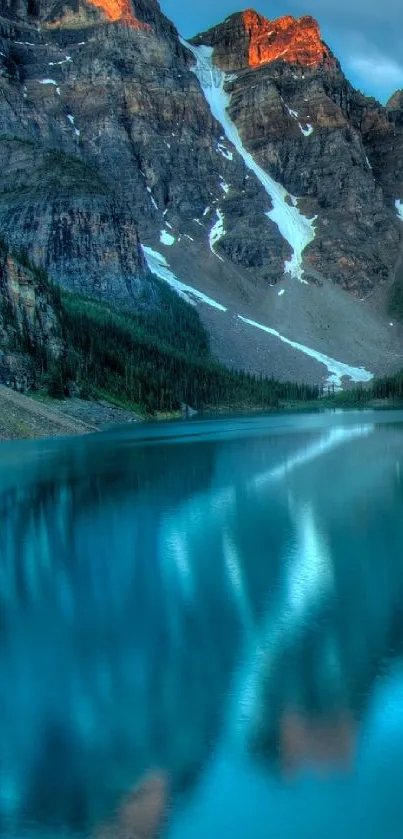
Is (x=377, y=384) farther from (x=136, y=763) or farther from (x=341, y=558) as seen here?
(x=136, y=763)

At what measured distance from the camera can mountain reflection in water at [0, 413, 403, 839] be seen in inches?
317

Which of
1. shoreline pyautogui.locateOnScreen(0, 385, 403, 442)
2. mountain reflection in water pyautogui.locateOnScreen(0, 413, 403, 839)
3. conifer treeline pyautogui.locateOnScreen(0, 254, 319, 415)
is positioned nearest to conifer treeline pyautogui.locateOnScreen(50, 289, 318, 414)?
conifer treeline pyautogui.locateOnScreen(0, 254, 319, 415)

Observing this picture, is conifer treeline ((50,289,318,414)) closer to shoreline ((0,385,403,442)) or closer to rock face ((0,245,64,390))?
shoreline ((0,385,403,442))

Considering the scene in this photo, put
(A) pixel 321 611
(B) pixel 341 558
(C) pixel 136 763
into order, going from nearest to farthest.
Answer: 1. (C) pixel 136 763
2. (A) pixel 321 611
3. (B) pixel 341 558

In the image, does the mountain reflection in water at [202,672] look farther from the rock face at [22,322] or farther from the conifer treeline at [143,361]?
the conifer treeline at [143,361]

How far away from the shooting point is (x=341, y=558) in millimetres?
18375

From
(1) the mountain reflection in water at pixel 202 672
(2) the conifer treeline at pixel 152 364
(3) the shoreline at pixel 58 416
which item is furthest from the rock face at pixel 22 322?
(1) the mountain reflection in water at pixel 202 672

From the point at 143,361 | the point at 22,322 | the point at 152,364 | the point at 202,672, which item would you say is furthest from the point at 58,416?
the point at 152,364

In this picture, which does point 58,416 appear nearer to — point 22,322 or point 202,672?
point 22,322

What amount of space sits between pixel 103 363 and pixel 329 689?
109m

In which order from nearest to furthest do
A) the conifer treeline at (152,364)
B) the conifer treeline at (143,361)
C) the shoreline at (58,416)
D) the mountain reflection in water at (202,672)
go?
the mountain reflection in water at (202,672) → the shoreline at (58,416) → the conifer treeline at (143,361) → the conifer treeline at (152,364)

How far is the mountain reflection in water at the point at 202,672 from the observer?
8.06m

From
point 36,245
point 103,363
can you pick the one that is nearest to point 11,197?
point 36,245

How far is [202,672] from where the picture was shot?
11.2 m
